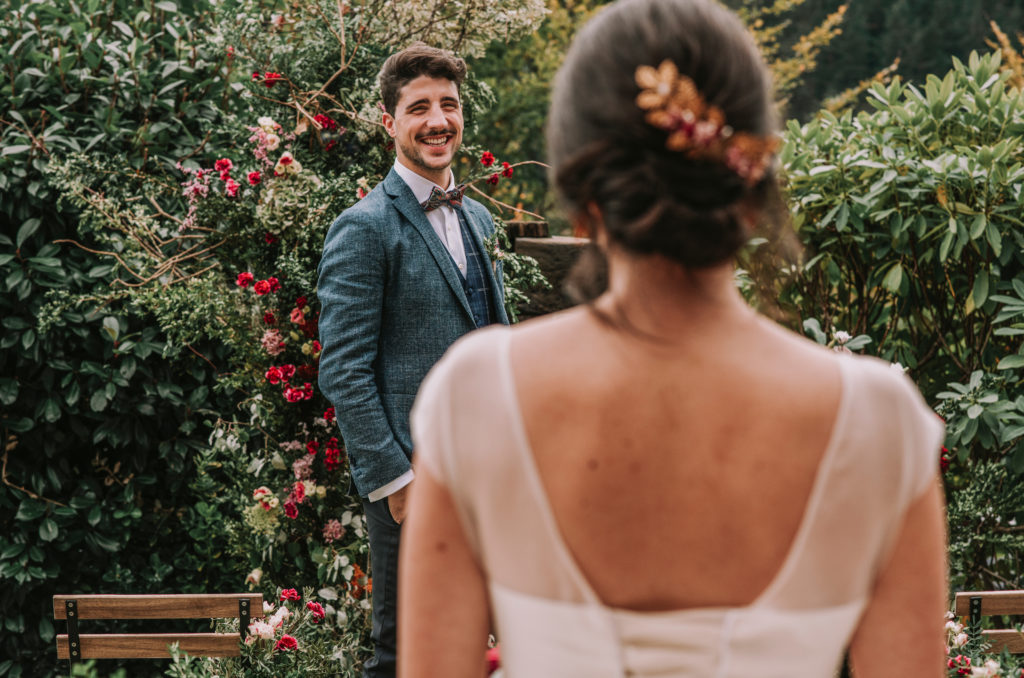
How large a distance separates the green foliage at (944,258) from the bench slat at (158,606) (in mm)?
2312

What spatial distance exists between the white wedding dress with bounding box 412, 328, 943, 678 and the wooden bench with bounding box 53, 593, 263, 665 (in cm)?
242

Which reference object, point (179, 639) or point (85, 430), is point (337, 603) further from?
point (85, 430)

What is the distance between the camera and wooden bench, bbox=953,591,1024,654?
2.88 m

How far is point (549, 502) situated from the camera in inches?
34.2

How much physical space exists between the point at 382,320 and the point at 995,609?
211 centimetres

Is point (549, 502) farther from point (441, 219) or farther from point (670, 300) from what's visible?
point (441, 219)

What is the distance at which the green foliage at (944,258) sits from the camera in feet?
11.2

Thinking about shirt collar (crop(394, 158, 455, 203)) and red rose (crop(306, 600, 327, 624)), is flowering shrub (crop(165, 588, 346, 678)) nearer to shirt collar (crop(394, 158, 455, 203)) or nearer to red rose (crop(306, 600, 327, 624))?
red rose (crop(306, 600, 327, 624))

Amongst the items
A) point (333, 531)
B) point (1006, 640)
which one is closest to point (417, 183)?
point (333, 531)

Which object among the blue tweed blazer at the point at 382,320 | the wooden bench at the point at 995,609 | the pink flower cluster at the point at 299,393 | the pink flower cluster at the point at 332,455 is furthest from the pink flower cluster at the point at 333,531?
the wooden bench at the point at 995,609

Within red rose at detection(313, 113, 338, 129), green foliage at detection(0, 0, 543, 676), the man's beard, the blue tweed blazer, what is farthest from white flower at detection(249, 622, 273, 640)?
red rose at detection(313, 113, 338, 129)

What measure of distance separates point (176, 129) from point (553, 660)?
11.7 ft

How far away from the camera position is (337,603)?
343cm

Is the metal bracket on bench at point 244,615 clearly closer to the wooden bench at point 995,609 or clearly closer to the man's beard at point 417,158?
the man's beard at point 417,158
